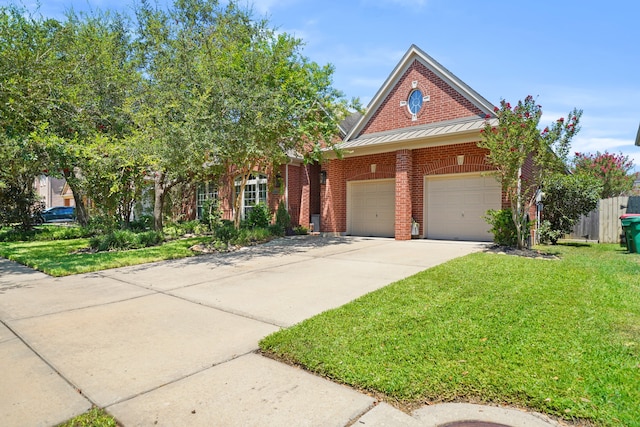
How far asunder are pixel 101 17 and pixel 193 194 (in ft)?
31.3

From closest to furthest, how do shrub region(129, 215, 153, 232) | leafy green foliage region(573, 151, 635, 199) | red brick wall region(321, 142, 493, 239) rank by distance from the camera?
red brick wall region(321, 142, 493, 239) < shrub region(129, 215, 153, 232) < leafy green foliage region(573, 151, 635, 199)

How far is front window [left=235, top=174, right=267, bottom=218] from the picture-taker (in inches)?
704

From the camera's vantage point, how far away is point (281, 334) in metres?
4.05

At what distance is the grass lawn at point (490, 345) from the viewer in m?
2.80

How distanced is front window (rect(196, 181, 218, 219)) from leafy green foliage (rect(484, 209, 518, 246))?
1424 cm

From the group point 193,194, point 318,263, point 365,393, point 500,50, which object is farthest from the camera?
point 193,194

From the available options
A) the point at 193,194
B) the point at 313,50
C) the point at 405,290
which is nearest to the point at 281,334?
the point at 405,290

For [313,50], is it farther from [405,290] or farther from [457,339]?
[457,339]

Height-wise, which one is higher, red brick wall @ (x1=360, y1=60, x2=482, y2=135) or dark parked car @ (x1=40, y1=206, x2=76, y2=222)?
red brick wall @ (x1=360, y1=60, x2=482, y2=135)

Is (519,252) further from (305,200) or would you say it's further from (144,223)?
(144,223)

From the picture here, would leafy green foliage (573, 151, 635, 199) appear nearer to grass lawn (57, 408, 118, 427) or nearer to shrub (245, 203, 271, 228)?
shrub (245, 203, 271, 228)

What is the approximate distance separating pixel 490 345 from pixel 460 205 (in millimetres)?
10183

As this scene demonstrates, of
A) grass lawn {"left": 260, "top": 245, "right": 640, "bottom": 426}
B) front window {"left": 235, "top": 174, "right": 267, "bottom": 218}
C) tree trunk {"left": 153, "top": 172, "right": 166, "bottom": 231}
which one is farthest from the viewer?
front window {"left": 235, "top": 174, "right": 267, "bottom": 218}

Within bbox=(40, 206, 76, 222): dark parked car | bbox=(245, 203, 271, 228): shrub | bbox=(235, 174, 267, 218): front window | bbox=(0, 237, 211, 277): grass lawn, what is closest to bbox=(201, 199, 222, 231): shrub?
bbox=(235, 174, 267, 218): front window
